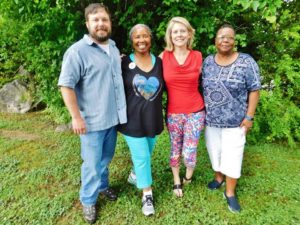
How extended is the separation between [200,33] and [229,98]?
155 cm

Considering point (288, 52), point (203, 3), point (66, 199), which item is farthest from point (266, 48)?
point (66, 199)

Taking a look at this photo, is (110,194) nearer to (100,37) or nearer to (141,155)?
(141,155)

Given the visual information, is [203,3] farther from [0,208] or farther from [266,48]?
[0,208]

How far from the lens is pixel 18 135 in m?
5.49

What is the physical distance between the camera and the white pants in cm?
323

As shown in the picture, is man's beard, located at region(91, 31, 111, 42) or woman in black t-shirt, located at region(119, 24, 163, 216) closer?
man's beard, located at region(91, 31, 111, 42)

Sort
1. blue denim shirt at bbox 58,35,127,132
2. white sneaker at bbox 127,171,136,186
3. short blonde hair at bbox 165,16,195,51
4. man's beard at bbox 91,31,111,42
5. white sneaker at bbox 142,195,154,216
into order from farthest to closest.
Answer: white sneaker at bbox 127,171,136,186 → white sneaker at bbox 142,195,154,216 → short blonde hair at bbox 165,16,195,51 → man's beard at bbox 91,31,111,42 → blue denim shirt at bbox 58,35,127,132

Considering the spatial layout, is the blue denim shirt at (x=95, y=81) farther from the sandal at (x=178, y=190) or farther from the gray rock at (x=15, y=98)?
the gray rock at (x=15, y=98)

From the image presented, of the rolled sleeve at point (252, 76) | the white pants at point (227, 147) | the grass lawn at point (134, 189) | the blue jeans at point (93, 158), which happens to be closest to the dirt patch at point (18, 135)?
the grass lawn at point (134, 189)

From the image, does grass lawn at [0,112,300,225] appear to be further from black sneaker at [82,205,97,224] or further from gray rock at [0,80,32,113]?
gray rock at [0,80,32,113]

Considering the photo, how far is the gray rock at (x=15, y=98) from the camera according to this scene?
264 inches

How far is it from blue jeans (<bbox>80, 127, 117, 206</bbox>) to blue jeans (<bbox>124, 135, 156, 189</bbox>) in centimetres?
23

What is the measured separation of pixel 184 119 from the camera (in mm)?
3332

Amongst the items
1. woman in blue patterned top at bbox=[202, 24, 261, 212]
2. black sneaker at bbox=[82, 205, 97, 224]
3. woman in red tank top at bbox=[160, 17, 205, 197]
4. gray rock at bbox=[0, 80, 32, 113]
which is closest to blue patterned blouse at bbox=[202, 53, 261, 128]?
woman in blue patterned top at bbox=[202, 24, 261, 212]
